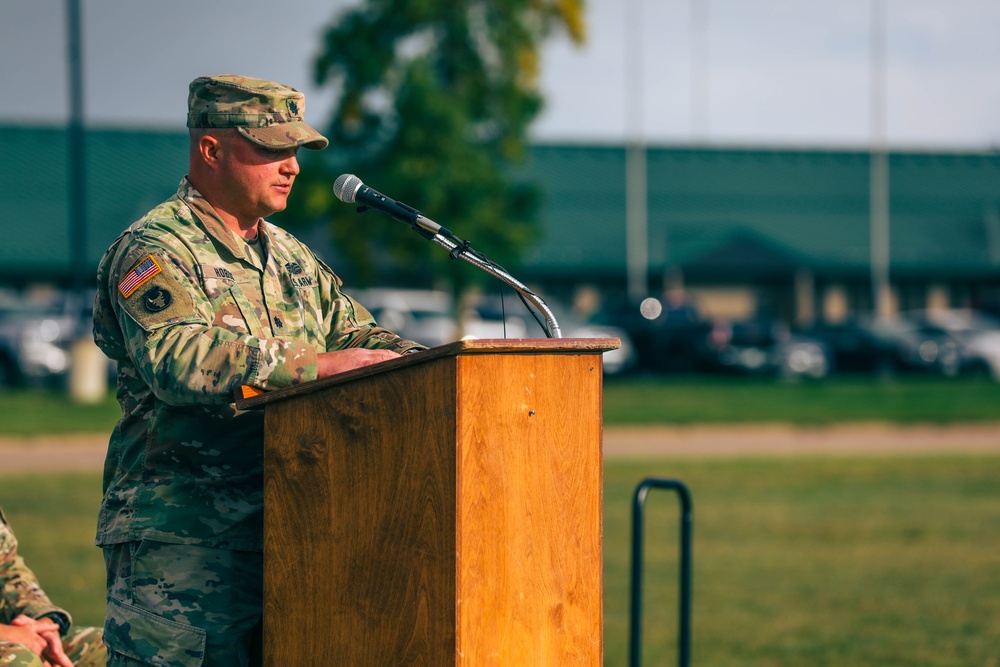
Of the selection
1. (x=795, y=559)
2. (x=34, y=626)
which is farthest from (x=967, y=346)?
(x=34, y=626)

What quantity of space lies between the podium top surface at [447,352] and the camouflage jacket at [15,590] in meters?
1.23

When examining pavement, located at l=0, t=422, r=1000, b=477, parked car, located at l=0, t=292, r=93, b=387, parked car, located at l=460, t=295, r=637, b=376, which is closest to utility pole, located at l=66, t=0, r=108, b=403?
parked car, located at l=0, t=292, r=93, b=387

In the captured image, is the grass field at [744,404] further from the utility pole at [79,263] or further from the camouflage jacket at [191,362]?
the camouflage jacket at [191,362]

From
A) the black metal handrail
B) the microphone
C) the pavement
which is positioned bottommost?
the pavement

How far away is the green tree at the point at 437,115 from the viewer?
26422mm

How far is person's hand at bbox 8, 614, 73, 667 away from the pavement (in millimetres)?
11971

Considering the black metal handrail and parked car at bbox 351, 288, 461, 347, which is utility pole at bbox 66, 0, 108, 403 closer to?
parked car at bbox 351, 288, 461, 347

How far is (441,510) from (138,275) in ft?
2.85

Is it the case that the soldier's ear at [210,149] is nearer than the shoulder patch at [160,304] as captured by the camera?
No

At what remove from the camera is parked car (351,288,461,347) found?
29.9m

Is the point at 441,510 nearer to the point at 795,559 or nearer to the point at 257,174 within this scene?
the point at 257,174

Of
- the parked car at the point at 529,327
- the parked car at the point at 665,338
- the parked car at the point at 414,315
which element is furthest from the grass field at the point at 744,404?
the parked car at the point at 414,315

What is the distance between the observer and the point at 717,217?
152 feet

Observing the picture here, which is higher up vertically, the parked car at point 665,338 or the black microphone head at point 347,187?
the black microphone head at point 347,187
